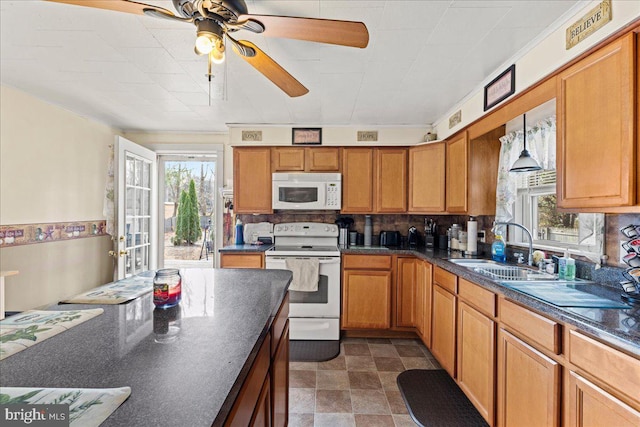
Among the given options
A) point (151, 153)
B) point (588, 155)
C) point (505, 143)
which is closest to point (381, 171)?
point (505, 143)

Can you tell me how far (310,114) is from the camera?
9.95ft

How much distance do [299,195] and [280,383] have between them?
85.5 inches

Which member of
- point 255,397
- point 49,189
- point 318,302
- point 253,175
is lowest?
point 318,302

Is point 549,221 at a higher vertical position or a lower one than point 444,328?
higher

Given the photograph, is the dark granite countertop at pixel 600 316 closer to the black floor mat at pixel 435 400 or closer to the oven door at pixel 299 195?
the black floor mat at pixel 435 400

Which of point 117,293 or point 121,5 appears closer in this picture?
point 121,5

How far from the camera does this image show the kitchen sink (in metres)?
1.83

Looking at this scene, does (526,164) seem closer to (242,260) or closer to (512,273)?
(512,273)

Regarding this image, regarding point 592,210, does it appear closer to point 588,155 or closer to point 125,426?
point 588,155

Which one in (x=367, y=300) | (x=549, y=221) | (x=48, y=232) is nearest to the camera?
(x=549, y=221)

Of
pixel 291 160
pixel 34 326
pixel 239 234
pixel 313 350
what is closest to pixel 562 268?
pixel 313 350

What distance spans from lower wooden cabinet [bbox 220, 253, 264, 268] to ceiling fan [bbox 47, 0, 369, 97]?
84.2 inches

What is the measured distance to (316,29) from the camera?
1201 millimetres

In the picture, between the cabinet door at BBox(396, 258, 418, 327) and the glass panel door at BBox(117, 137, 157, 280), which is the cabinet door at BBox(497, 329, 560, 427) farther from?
the glass panel door at BBox(117, 137, 157, 280)
